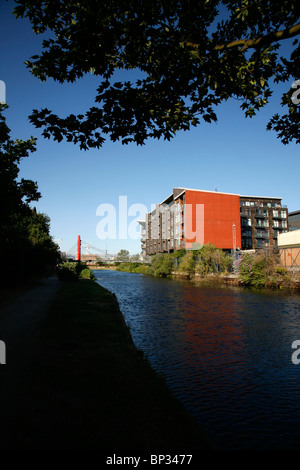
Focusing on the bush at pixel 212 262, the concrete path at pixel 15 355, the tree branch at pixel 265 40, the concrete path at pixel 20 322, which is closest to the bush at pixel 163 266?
the bush at pixel 212 262

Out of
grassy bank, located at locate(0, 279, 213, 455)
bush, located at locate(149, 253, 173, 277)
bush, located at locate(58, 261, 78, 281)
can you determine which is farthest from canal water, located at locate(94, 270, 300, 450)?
bush, located at locate(149, 253, 173, 277)

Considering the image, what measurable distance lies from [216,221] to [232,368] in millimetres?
60485

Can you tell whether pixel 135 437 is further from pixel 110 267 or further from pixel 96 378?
pixel 110 267

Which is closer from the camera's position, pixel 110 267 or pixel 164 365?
pixel 164 365

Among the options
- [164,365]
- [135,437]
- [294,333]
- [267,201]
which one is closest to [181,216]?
[267,201]

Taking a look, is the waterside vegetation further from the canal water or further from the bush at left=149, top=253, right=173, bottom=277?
the canal water

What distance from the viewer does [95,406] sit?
4.16m

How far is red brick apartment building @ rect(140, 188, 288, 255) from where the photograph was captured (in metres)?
65.1

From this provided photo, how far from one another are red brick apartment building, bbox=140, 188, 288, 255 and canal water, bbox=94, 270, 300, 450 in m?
44.3

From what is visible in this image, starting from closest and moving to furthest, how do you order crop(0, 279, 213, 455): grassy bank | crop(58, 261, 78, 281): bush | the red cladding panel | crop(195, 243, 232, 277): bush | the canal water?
crop(0, 279, 213, 455): grassy bank < the canal water < crop(58, 261, 78, 281): bush < crop(195, 243, 232, 277): bush < the red cladding panel

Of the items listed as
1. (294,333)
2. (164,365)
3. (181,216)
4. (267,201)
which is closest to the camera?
(164,365)

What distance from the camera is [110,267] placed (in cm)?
12644

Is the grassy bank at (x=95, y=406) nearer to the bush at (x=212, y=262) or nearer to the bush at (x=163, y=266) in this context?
the bush at (x=212, y=262)
